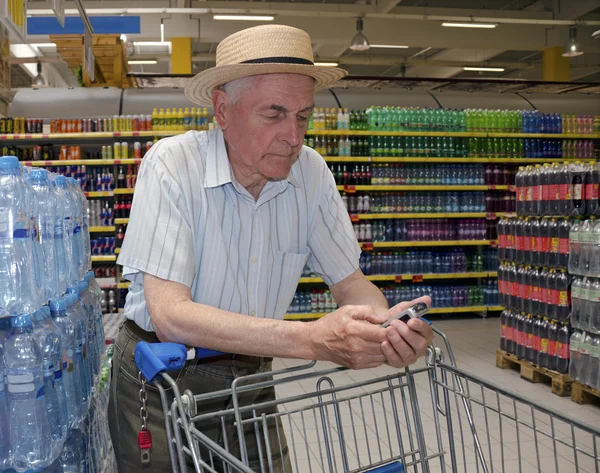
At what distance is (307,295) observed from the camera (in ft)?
27.7

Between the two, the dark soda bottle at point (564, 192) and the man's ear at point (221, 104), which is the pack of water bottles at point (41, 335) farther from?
the dark soda bottle at point (564, 192)

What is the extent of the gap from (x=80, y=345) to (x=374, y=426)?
88.2 inches

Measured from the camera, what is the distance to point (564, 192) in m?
5.30

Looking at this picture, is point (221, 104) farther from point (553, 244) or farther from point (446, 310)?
point (446, 310)

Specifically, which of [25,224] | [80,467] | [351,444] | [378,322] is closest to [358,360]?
[378,322]

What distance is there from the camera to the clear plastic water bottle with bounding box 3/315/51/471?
1.79 m

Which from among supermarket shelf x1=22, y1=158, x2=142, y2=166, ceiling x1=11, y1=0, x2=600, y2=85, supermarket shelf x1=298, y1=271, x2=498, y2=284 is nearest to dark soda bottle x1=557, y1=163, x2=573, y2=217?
supermarket shelf x1=298, y1=271, x2=498, y2=284

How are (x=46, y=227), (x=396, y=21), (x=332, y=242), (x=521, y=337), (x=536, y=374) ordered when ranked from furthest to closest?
(x=396, y=21), (x=521, y=337), (x=536, y=374), (x=46, y=227), (x=332, y=242)

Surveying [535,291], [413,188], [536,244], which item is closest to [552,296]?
[535,291]

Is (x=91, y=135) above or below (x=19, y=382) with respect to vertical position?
above

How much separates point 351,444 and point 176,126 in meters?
5.07

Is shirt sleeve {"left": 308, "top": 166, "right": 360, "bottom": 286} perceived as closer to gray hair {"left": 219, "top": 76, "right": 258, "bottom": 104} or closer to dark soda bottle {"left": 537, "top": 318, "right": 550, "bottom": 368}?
gray hair {"left": 219, "top": 76, "right": 258, "bottom": 104}

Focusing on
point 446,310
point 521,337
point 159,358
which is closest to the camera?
point 159,358

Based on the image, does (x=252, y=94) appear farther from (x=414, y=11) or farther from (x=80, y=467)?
(x=414, y=11)
